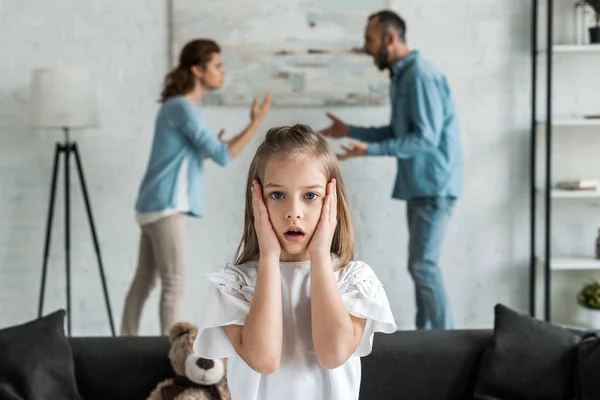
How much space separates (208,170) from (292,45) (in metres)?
0.76

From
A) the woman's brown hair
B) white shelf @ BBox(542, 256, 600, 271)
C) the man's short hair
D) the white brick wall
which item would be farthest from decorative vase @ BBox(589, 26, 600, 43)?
the woman's brown hair

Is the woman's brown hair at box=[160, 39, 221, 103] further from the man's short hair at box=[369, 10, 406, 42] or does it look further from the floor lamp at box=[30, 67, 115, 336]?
Result: the man's short hair at box=[369, 10, 406, 42]

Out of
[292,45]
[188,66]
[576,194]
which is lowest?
[576,194]

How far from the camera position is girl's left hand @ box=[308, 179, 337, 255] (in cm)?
148

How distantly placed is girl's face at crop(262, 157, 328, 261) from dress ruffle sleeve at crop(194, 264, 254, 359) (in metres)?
0.12

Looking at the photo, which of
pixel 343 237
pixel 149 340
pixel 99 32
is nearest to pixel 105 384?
pixel 149 340

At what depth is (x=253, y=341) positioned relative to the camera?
1438mm

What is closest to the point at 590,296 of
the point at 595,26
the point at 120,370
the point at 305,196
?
the point at 595,26

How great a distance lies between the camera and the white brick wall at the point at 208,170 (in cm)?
414

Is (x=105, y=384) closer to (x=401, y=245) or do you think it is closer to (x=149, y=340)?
(x=149, y=340)

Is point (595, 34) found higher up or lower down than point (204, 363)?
higher up

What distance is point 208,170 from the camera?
166 inches

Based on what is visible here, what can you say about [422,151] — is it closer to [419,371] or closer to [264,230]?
[419,371]

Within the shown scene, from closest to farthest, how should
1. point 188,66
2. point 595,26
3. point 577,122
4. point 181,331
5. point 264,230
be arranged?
point 264,230, point 181,331, point 188,66, point 577,122, point 595,26
